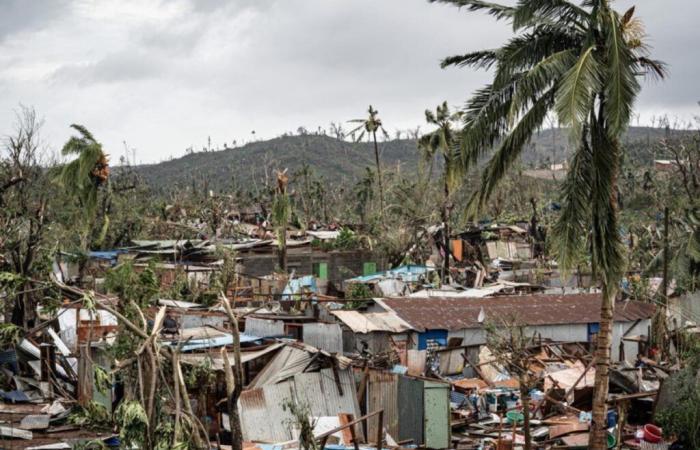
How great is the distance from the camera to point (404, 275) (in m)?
31.3

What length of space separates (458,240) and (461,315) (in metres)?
18.0

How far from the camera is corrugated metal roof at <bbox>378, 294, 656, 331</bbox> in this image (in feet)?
70.1

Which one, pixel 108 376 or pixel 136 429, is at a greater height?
pixel 108 376

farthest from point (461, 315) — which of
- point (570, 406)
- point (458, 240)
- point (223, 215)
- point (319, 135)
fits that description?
point (319, 135)

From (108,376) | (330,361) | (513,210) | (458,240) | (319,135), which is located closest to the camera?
(108,376)

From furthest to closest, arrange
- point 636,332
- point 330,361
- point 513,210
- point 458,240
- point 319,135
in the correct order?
point 319,135
point 513,210
point 458,240
point 636,332
point 330,361

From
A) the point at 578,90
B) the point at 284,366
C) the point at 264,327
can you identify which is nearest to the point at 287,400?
the point at 284,366

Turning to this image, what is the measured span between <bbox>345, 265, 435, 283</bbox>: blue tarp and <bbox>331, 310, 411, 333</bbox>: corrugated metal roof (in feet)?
28.3

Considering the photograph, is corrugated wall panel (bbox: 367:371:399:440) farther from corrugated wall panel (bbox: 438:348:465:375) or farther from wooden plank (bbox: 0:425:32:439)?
wooden plank (bbox: 0:425:32:439)

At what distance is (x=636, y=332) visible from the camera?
23.6 m

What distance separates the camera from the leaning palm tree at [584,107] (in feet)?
35.0

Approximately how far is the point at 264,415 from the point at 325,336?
5039 mm

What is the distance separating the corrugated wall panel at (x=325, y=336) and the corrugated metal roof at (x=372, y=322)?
38 centimetres

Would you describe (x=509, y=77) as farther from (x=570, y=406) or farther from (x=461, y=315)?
(x=461, y=315)
